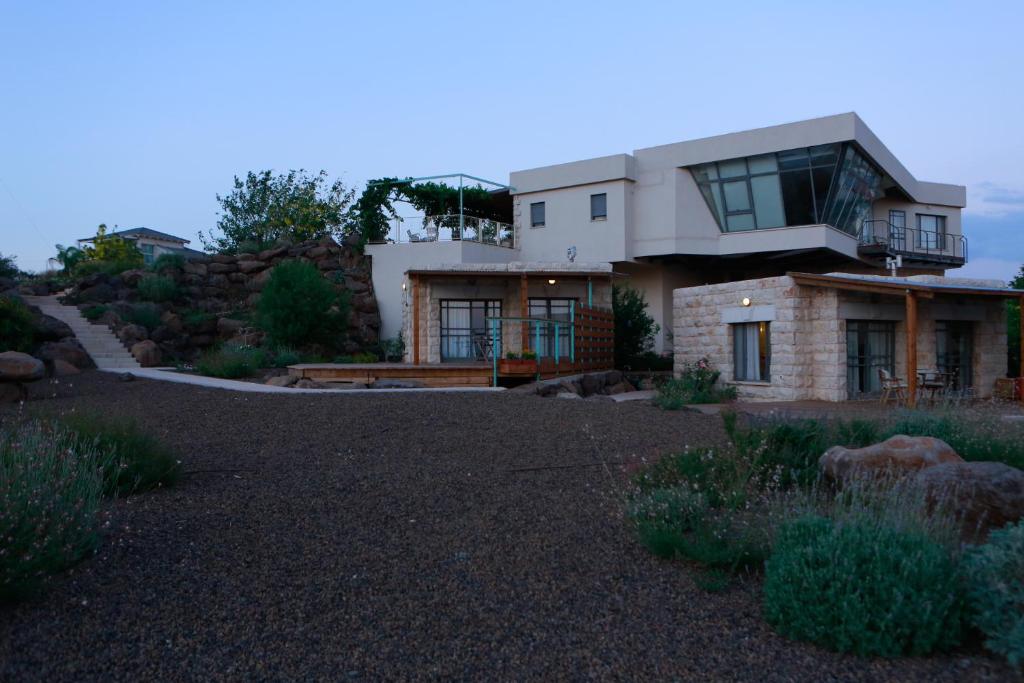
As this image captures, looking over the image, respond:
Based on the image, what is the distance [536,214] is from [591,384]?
13241 millimetres

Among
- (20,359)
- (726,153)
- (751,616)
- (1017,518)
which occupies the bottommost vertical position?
(751,616)

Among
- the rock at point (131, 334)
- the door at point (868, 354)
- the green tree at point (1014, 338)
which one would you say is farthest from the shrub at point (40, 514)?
the green tree at point (1014, 338)

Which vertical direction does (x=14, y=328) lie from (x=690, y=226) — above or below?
below

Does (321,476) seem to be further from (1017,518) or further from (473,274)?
(473,274)

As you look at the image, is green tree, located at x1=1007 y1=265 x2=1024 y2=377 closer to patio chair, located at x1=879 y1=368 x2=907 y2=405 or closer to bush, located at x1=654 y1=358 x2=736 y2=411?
patio chair, located at x1=879 y1=368 x2=907 y2=405

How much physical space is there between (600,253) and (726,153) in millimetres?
5272

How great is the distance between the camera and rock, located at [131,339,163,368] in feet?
68.4

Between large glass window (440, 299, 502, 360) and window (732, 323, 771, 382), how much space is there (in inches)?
278

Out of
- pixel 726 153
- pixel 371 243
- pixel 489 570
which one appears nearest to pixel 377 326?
pixel 371 243

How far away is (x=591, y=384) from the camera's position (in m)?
17.9

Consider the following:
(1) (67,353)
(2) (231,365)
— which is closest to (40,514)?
(2) (231,365)

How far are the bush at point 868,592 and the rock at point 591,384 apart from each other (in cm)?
1286

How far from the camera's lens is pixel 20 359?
12.9 meters

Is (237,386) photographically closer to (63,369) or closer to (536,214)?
(63,369)
